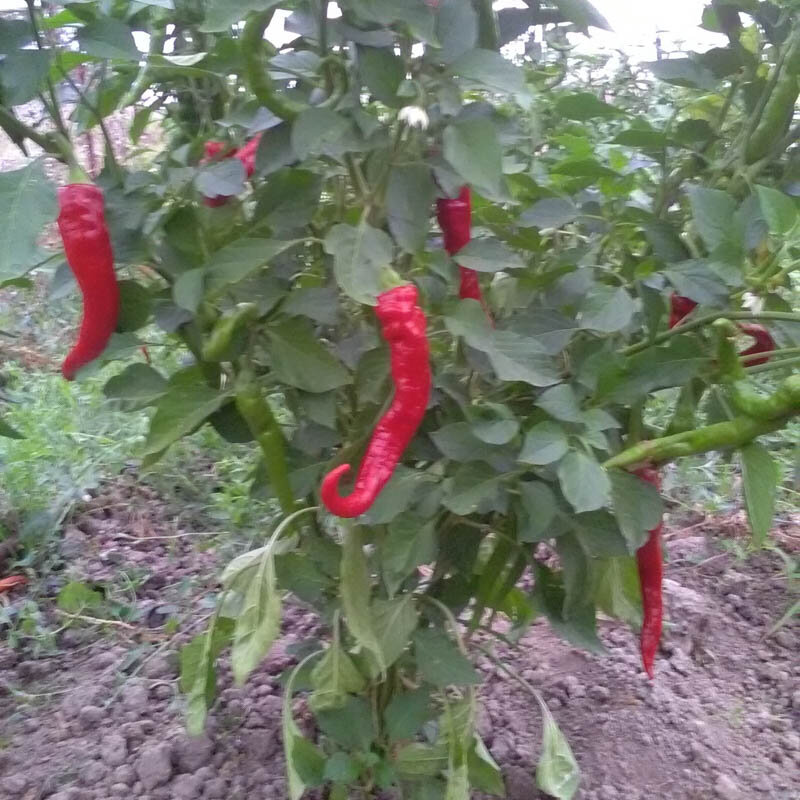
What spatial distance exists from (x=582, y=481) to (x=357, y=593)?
301 mm

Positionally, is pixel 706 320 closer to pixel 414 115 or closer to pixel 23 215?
pixel 414 115

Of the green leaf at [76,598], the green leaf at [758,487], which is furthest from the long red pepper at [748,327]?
the green leaf at [76,598]

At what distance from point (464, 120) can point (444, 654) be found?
555 millimetres

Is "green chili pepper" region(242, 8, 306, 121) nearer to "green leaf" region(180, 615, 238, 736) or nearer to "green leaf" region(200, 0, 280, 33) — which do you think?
"green leaf" region(200, 0, 280, 33)

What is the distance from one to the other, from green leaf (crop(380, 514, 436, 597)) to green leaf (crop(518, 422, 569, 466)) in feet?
0.56

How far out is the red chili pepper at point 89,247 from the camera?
79cm

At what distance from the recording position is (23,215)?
28.1 inches

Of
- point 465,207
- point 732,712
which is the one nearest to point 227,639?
point 465,207

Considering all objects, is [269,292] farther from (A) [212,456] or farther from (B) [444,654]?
(A) [212,456]

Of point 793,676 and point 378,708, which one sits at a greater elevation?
point 378,708

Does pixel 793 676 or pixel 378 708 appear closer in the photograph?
pixel 378 708

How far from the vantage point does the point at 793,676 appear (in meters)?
1.48

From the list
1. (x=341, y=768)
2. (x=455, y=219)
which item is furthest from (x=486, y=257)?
(x=341, y=768)

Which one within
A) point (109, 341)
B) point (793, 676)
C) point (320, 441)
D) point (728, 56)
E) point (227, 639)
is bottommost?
point (793, 676)
